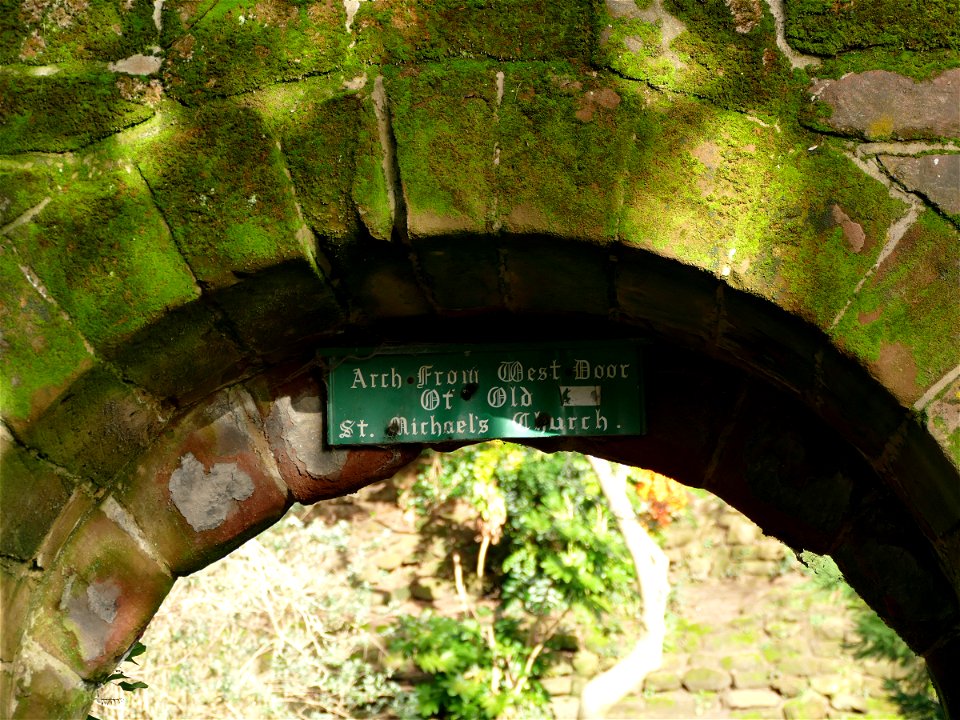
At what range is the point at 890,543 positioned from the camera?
1.79 meters

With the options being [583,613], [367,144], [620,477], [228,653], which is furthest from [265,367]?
[583,613]

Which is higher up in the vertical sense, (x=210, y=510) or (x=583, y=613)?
(x=583, y=613)

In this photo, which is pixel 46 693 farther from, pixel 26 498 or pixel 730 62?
pixel 730 62

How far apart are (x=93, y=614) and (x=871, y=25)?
1.70 metres

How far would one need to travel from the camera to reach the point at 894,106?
1.42m

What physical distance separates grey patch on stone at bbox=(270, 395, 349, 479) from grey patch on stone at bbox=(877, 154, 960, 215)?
1.16 metres

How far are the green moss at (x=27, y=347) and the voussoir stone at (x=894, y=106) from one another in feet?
4.18

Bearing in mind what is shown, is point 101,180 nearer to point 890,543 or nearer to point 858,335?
point 858,335

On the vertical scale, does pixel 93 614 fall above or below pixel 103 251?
below

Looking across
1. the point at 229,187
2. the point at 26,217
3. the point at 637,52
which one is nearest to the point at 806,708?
the point at 637,52

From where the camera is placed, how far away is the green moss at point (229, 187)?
1547mm

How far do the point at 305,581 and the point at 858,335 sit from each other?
4.29m

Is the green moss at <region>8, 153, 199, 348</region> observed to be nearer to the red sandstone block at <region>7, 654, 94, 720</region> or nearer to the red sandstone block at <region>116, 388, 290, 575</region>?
the red sandstone block at <region>116, 388, 290, 575</region>

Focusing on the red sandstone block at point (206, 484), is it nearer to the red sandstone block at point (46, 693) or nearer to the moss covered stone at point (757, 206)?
the red sandstone block at point (46, 693)
